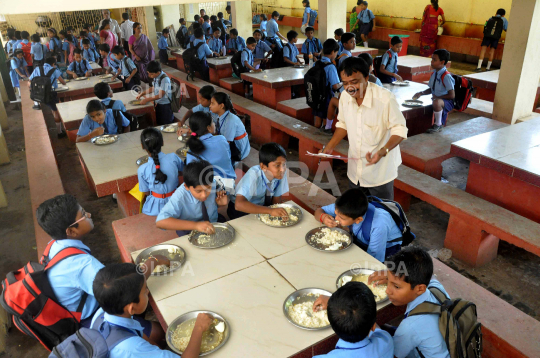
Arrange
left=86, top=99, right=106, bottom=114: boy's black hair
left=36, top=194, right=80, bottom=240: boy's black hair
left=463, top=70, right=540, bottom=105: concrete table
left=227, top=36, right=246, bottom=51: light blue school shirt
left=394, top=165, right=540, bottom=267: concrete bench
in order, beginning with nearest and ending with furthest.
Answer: left=36, top=194, right=80, bottom=240: boy's black hair, left=394, top=165, right=540, bottom=267: concrete bench, left=86, top=99, right=106, bottom=114: boy's black hair, left=463, top=70, right=540, bottom=105: concrete table, left=227, top=36, right=246, bottom=51: light blue school shirt

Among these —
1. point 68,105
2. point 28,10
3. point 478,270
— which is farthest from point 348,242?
point 68,105

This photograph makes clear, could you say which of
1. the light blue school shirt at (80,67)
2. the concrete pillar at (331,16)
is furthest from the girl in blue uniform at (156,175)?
the light blue school shirt at (80,67)

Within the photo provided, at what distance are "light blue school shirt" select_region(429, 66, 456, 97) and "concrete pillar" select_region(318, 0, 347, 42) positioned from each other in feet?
9.54

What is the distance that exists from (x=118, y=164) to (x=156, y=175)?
864 mm

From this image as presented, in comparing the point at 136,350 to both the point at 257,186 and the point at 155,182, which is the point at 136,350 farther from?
the point at 155,182

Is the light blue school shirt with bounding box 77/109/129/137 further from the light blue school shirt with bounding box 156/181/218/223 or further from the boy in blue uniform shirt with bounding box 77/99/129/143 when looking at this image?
the light blue school shirt with bounding box 156/181/218/223

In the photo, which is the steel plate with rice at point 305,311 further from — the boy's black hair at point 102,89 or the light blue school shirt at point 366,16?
the light blue school shirt at point 366,16

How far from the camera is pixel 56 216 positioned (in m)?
2.23

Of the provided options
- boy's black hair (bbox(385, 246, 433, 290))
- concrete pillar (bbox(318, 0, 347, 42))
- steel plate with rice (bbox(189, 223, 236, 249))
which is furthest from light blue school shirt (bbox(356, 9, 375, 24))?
boy's black hair (bbox(385, 246, 433, 290))

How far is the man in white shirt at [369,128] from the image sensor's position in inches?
117

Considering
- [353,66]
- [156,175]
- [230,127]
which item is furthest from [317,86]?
[156,175]

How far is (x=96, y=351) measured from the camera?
1.57m

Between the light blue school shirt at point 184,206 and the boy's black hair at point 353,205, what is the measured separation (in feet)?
3.53

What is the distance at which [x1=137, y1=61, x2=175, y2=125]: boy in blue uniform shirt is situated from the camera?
18.2ft
